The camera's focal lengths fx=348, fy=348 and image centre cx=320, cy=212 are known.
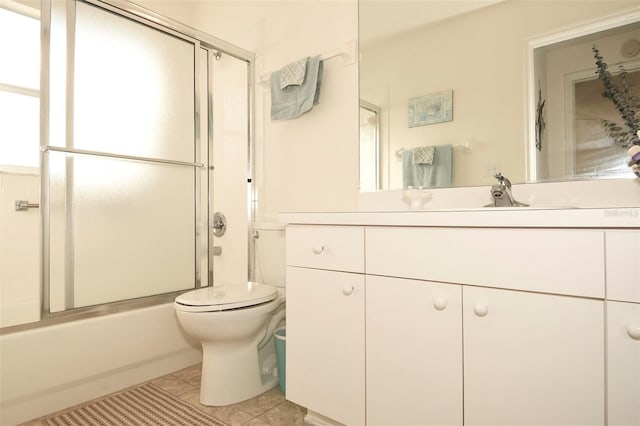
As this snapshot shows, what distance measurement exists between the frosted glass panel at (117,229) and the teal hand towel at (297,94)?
62 cm

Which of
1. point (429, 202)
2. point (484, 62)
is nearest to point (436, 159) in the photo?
point (429, 202)

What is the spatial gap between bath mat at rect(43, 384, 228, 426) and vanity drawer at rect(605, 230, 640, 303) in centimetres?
135

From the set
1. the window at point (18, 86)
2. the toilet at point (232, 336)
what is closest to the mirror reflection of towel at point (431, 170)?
the toilet at point (232, 336)

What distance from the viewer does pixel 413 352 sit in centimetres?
100

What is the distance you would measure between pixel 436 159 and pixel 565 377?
905 millimetres

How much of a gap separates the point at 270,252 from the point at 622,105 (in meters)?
1.66

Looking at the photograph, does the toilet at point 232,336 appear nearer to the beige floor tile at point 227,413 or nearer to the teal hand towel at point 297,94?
the beige floor tile at point 227,413

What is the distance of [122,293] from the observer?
170 cm

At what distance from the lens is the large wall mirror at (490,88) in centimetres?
115

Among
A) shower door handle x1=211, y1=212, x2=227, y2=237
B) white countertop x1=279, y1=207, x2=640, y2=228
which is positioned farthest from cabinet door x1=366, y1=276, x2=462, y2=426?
shower door handle x1=211, y1=212, x2=227, y2=237

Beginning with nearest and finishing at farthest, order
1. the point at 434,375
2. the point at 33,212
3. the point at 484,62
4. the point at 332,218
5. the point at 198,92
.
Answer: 1. the point at 434,375
2. the point at 332,218
3. the point at 484,62
4. the point at 33,212
5. the point at 198,92

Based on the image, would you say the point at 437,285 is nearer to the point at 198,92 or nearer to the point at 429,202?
the point at 429,202

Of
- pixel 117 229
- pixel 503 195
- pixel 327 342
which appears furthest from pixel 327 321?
pixel 117 229

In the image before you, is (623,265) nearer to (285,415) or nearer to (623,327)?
(623,327)
